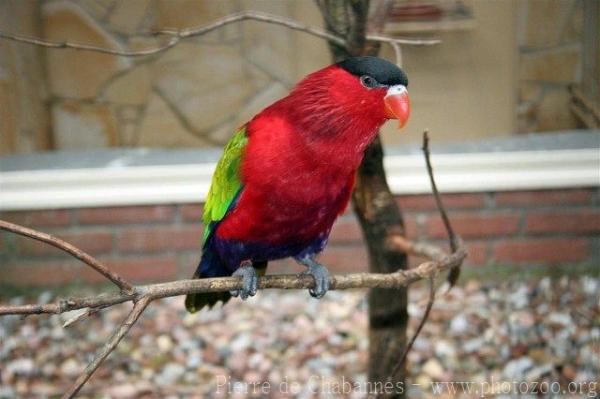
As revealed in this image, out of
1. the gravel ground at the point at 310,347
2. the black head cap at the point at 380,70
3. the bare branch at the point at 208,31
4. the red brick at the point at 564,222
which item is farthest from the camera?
the red brick at the point at 564,222

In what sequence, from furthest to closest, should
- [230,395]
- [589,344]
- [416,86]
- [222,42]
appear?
[222,42], [416,86], [589,344], [230,395]

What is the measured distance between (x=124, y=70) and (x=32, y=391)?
1153mm

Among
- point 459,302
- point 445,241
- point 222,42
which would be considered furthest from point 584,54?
point 222,42

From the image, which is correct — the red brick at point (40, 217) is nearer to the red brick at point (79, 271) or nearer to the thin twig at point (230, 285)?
the red brick at point (79, 271)

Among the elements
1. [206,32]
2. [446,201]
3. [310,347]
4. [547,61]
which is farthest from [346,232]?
[206,32]

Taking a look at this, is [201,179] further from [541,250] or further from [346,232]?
[541,250]

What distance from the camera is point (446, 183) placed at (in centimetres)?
227

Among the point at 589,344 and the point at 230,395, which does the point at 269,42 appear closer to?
the point at 230,395

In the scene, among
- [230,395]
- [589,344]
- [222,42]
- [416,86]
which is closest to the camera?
[230,395]

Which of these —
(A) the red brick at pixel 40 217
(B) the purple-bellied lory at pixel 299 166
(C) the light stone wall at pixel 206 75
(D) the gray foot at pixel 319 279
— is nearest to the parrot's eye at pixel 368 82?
(B) the purple-bellied lory at pixel 299 166

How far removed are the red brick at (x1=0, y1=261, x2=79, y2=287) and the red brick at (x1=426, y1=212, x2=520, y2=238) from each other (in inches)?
50.9

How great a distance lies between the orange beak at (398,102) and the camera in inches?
37.0

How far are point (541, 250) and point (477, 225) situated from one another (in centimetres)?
26

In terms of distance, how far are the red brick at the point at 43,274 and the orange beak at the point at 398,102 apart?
1.71m
